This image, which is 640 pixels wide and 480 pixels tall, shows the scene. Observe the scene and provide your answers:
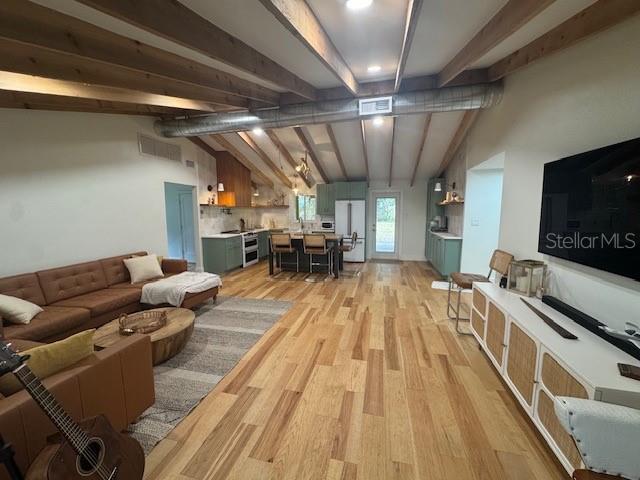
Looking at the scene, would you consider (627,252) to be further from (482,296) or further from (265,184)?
(265,184)

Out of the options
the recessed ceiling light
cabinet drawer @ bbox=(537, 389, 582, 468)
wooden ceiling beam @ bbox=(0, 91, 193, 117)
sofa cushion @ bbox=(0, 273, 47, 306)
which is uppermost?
the recessed ceiling light

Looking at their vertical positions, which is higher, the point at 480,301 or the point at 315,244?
the point at 315,244

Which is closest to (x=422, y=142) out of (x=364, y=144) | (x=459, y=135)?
(x=459, y=135)

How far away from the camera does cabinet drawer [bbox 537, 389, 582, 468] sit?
1374 mm

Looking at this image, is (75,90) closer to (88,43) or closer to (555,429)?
(88,43)

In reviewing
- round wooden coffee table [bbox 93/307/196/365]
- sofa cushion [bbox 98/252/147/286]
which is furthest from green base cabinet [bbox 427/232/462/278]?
sofa cushion [bbox 98/252/147/286]

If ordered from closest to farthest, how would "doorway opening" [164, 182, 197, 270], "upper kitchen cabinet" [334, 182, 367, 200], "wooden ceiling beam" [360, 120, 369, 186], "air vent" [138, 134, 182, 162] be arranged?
"air vent" [138, 134, 182, 162], "wooden ceiling beam" [360, 120, 369, 186], "doorway opening" [164, 182, 197, 270], "upper kitchen cabinet" [334, 182, 367, 200]

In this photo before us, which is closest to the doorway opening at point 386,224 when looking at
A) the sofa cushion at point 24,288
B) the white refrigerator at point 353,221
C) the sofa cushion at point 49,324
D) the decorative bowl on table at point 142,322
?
the white refrigerator at point 353,221

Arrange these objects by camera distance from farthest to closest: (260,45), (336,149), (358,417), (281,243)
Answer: (336,149), (281,243), (260,45), (358,417)

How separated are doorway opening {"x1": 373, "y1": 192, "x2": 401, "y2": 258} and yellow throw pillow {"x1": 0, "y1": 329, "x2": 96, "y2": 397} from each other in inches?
280

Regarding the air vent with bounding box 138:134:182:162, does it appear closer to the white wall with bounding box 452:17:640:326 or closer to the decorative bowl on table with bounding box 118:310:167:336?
the decorative bowl on table with bounding box 118:310:167:336

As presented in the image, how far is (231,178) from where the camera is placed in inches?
259

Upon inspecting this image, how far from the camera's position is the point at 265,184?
313 inches

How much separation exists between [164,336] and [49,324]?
3.84 ft
